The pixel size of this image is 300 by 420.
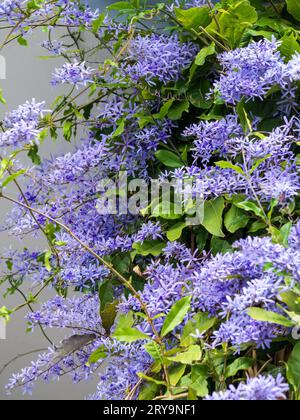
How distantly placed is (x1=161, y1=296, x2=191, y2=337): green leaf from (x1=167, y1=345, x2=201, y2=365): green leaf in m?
0.03

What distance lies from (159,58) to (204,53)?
0.08m

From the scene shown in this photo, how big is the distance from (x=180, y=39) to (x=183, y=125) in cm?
15

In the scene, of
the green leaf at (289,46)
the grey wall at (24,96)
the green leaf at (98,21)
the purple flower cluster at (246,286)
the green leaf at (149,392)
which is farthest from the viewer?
the grey wall at (24,96)

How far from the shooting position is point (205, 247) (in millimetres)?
1111

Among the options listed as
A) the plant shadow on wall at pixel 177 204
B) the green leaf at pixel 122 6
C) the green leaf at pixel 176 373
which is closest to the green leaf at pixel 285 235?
the plant shadow on wall at pixel 177 204

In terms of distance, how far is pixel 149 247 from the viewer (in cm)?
112

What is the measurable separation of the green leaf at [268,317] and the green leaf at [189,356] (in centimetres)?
10

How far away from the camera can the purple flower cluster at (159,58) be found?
44.7 inches

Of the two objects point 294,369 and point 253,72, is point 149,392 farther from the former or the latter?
point 253,72

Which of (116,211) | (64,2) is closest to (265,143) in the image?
(116,211)

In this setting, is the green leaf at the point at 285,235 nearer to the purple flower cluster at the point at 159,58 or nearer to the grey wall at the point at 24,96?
the purple flower cluster at the point at 159,58

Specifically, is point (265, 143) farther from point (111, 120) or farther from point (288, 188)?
point (111, 120)

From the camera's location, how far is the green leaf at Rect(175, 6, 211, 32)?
1.12m

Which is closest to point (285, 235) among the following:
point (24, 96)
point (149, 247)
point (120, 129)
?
point (149, 247)
